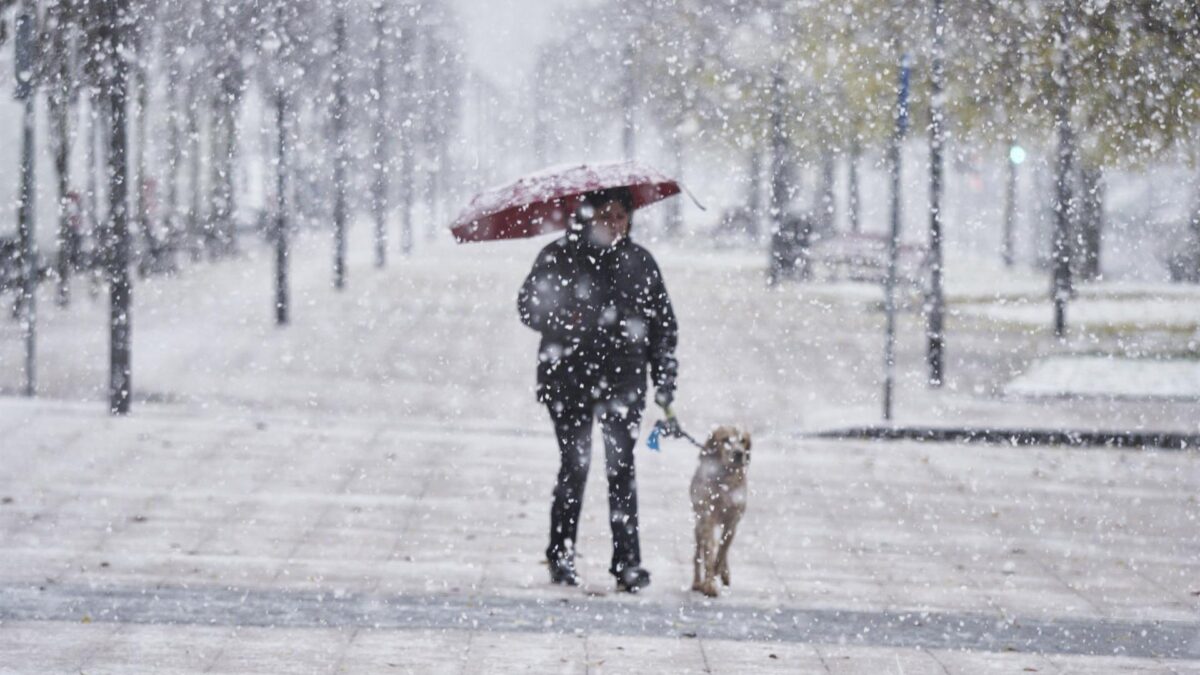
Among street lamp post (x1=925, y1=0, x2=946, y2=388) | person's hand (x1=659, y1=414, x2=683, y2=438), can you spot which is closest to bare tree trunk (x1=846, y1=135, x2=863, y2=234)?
street lamp post (x1=925, y1=0, x2=946, y2=388)

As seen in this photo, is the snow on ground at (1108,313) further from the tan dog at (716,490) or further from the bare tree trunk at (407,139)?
the tan dog at (716,490)

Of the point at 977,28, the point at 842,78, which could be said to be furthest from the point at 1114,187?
the point at 977,28

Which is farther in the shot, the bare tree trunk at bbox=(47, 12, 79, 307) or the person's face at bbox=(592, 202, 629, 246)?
the bare tree trunk at bbox=(47, 12, 79, 307)

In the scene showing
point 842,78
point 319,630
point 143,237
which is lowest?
point 319,630

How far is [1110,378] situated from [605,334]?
11321 mm

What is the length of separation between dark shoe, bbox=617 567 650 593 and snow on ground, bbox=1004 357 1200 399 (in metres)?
9.43

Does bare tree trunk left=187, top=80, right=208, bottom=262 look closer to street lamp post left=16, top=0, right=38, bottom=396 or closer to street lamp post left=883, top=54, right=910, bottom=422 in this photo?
street lamp post left=16, top=0, right=38, bottom=396

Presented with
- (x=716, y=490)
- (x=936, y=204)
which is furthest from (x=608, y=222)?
(x=936, y=204)

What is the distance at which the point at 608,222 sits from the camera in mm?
7488

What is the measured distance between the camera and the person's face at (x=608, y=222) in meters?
7.47

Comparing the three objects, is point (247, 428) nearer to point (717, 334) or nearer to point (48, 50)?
point (48, 50)

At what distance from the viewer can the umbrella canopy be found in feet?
24.2

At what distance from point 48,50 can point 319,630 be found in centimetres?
1337

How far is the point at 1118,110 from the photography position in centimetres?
2258
